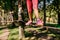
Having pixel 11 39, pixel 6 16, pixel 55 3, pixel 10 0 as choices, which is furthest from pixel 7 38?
pixel 6 16

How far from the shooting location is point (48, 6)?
11992 millimetres

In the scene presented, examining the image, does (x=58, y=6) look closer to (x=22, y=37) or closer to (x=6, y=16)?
(x=6, y=16)

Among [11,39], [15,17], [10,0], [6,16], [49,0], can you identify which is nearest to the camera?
[11,39]

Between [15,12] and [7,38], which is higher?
[15,12]

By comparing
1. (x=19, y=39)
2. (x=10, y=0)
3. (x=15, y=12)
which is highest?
(x=10, y=0)

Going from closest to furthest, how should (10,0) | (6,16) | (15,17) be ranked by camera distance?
(10,0) → (15,17) → (6,16)

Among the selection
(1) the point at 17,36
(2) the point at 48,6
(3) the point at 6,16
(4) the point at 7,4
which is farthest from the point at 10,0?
(3) the point at 6,16

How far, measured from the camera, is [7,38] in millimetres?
6582

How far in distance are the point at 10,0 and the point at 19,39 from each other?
4.27 meters

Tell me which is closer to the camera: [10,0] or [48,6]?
[10,0]

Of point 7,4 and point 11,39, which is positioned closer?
point 11,39

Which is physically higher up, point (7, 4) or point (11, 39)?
point (7, 4)

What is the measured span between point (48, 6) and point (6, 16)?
435 centimetres

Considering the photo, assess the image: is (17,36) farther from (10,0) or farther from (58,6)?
(58,6)
